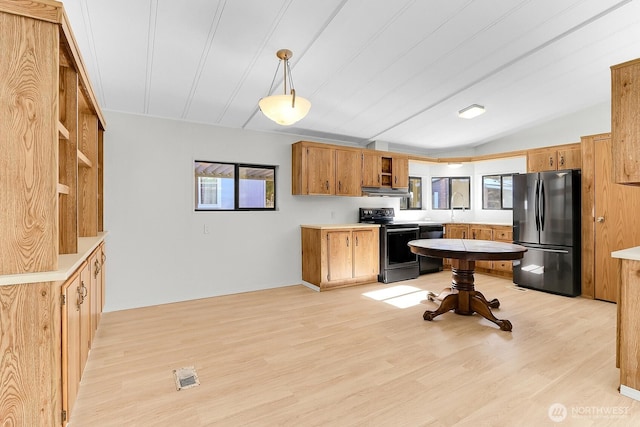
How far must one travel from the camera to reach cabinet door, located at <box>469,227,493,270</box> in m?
5.57

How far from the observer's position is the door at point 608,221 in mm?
3734

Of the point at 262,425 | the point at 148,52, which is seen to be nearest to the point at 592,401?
the point at 262,425

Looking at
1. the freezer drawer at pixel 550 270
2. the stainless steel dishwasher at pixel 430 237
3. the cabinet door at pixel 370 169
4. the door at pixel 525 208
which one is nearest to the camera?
the freezer drawer at pixel 550 270

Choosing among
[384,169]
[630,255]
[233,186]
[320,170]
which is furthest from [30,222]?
[384,169]

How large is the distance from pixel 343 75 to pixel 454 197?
4.36m

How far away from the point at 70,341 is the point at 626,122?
3450 mm

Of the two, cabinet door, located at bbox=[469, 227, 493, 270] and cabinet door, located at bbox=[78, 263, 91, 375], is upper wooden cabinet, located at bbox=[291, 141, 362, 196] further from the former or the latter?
cabinet door, located at bbox=[78, 263, 91, 375]

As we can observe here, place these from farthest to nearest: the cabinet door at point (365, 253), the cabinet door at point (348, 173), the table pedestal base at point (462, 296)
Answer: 1. the cabinet door at point (348, 173)
2. the cabinet door at point (365, 253)
3. the table pedestal base at point (462, 296)

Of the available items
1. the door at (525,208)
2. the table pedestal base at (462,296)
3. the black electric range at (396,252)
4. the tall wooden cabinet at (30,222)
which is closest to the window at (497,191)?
the door at (525,208)

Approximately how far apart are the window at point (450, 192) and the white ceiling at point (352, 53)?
2282mm

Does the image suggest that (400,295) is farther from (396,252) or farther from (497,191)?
(497,191)

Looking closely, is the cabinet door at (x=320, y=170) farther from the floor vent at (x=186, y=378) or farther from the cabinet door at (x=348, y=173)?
the floor vent at (x=186, y=378)

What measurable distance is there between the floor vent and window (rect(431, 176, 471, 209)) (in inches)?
225

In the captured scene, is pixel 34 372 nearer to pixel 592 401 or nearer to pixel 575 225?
pixel 592 401
